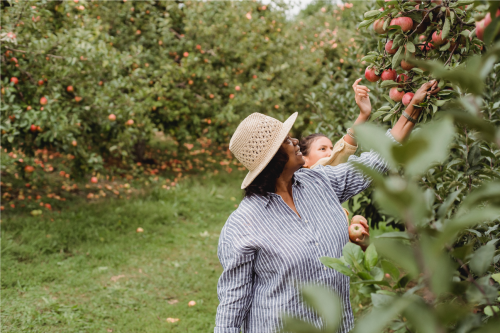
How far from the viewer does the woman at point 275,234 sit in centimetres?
161

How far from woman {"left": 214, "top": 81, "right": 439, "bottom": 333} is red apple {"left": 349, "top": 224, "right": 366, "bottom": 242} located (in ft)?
1.14

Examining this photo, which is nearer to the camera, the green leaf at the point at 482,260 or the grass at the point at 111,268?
the green leaf at the point at 482,260

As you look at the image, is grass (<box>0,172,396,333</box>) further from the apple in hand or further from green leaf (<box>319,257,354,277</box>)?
green leaf (<box>319,257,354,277</box>)

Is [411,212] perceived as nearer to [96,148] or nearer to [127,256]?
[127,256]

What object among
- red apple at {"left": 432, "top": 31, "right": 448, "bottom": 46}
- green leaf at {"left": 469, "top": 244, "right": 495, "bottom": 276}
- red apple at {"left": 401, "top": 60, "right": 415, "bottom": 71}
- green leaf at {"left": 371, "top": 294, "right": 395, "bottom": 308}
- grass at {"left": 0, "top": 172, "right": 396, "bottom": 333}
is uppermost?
red apple at {"left": 432, "top": 31, "right": 448, "bottom": 46}

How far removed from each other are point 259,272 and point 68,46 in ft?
11.6

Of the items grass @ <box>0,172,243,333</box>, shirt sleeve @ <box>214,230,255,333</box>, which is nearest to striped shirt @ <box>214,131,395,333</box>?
shirt sleeve @ <box>214,230,255,333</box>

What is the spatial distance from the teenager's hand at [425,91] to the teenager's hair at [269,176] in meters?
0.57

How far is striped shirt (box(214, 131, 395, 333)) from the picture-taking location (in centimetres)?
161

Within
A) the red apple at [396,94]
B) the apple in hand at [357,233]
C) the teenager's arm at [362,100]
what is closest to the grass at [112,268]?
the apple in hand at [357,233]

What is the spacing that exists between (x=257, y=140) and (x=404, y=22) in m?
0.73

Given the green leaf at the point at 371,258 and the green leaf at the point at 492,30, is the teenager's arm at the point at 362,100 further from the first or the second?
the green leaf at the point at 492,30

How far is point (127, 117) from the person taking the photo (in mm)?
4832

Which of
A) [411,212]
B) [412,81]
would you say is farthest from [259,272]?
[411,212]
